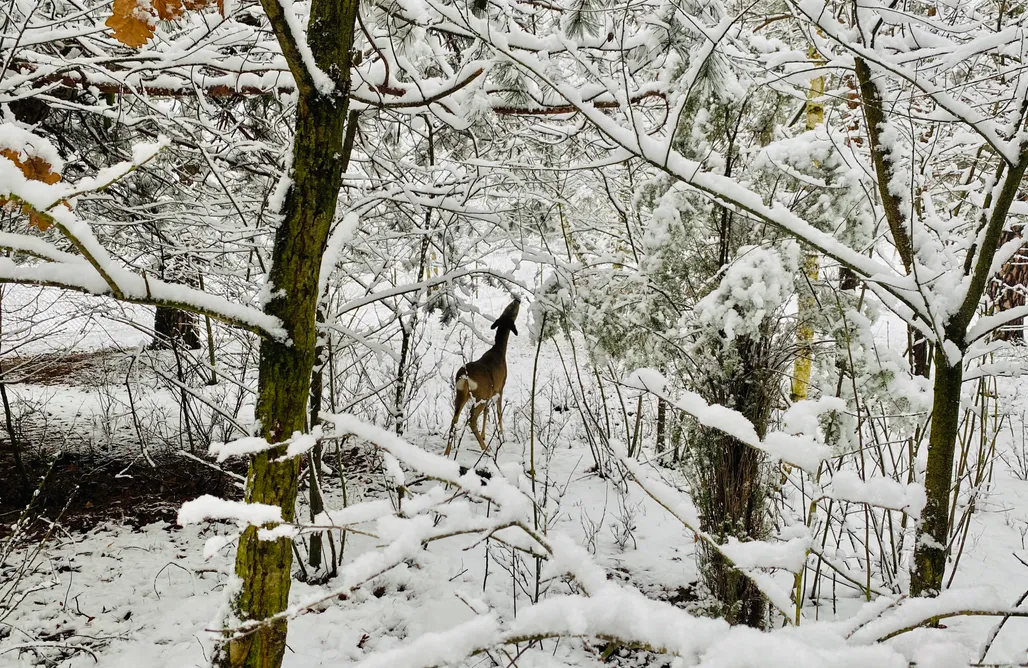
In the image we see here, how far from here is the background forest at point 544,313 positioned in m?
0.91

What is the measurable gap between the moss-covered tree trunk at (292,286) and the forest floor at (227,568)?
32.0 inches

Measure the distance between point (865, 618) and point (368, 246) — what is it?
392 cm

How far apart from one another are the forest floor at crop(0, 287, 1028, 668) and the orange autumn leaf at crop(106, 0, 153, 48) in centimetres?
189

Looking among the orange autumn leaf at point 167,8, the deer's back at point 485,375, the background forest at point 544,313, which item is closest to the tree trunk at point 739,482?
the background forest at point 544,313

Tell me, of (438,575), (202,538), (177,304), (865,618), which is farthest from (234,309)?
(202,538)

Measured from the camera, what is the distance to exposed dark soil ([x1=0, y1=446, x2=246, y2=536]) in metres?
4.41

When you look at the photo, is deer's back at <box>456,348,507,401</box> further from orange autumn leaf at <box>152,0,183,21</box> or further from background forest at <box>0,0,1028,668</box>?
orange autumn leaf at <box>152,0,183,21</box>

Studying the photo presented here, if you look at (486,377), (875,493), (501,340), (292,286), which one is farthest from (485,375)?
(875,493)

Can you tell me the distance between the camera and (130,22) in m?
1.73

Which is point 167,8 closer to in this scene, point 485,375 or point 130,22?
point 130,22

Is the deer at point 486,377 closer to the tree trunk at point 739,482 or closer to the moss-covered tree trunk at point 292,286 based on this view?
the tree trunk at point 739,482

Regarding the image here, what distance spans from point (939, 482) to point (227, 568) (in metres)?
4.08

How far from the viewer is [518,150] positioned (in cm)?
417

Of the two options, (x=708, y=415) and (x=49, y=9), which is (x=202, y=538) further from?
(x=708, y=415)
